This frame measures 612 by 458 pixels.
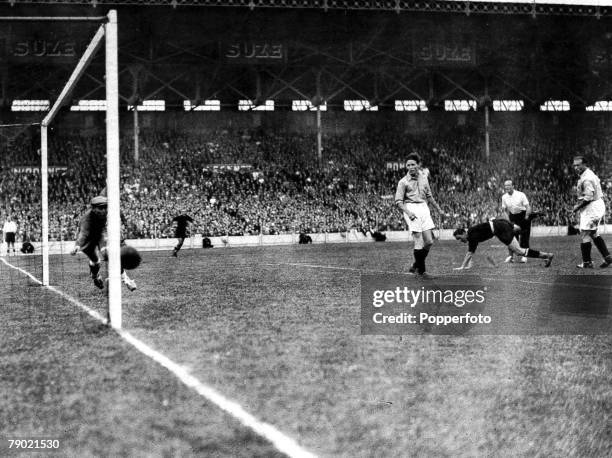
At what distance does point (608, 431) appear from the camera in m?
3.96

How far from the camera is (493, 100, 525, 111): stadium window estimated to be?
53219mm

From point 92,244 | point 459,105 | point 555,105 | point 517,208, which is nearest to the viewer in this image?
point 92,244

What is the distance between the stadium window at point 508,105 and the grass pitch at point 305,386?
4591cm

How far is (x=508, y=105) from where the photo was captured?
2112 inches

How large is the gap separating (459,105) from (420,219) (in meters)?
42.8

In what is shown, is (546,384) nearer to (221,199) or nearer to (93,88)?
(221,199)

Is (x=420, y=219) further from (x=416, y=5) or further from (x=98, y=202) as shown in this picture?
(x=416, y=5)

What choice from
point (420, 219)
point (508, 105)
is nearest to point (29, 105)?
point (508, 105)

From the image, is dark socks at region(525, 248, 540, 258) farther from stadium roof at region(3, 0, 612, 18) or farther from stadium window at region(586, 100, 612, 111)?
stadium window at region(586, 100, 612, 111)

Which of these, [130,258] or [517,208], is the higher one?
[517,208]

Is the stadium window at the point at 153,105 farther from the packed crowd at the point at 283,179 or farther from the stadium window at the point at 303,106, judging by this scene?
the stadium window at the point at 303,106

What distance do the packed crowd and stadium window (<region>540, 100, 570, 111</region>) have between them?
367cm

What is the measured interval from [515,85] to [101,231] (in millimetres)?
41621

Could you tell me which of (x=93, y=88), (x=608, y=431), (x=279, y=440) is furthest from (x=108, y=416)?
(x=93, y=88)
